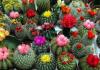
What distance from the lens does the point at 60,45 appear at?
2.89 m

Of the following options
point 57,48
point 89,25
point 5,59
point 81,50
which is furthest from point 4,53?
point 89,25

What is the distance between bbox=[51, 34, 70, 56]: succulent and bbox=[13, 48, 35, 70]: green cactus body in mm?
224

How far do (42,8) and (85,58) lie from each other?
3.27 ft

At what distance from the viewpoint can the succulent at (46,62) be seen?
280 cm

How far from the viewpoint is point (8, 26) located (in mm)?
3268

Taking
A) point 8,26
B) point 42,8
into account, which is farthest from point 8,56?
point 42,8

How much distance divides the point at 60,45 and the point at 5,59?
543 millimetres

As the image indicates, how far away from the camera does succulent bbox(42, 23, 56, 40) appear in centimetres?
315

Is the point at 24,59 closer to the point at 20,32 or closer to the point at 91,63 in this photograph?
the point at 20,32

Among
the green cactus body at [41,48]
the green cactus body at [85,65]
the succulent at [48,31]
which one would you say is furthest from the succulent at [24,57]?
the green cactus body at [85,65]

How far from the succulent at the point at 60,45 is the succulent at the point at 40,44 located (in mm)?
72

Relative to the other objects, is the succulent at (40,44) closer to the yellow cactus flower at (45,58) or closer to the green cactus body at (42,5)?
the yellow cactus flower at (45,58)

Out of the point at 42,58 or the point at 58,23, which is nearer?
the point at 42,58

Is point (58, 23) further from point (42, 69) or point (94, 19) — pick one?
point (42, 69)
